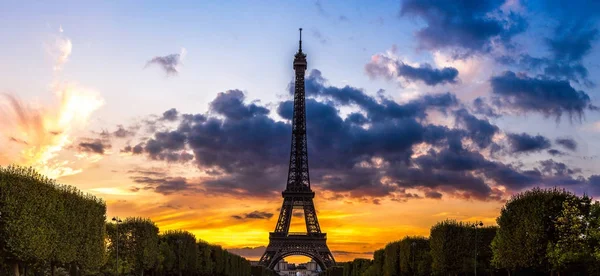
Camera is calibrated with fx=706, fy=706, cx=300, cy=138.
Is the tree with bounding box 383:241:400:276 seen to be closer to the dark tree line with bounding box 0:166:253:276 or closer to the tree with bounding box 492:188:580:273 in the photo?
the dark tree line with bounding box 0:166:253:276

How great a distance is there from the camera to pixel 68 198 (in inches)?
2413

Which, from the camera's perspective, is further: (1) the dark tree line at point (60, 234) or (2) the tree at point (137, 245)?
(2) the tree at point (137, 245)

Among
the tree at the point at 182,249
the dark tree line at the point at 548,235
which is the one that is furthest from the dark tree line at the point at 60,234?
the dark tree line at the point at 548,235

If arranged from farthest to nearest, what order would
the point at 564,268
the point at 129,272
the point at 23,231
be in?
the point at 129,272, the point at 564,268, the point at 23,231

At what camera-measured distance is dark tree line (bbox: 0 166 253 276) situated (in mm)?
51250

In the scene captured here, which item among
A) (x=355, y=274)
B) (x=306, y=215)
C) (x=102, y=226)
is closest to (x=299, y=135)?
(x=306, y=215)

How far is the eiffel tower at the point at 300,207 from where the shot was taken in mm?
151750

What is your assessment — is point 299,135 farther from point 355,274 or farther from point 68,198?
point 68,198

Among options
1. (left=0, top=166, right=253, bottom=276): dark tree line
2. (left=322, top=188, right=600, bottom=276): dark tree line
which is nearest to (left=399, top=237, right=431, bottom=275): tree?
(left=322, top=188, right=600, bottom=276): dark tree line

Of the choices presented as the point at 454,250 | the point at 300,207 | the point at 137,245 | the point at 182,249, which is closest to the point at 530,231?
the point at 454,250

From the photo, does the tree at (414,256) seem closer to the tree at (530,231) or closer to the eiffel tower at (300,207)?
the tree at (530,231)

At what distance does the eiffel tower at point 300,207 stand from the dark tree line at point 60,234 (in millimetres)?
57962

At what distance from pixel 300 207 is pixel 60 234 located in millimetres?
100000

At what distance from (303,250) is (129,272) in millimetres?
70613
